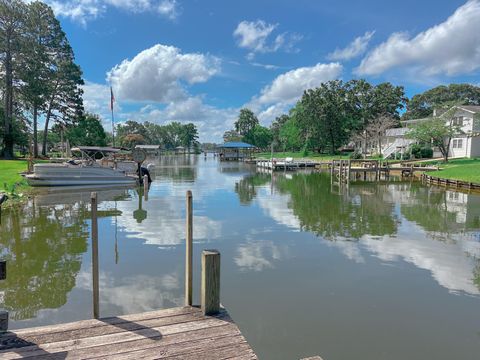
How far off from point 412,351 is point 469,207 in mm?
15037

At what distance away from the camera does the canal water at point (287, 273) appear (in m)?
5.36

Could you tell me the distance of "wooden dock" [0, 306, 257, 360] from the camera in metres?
3.59

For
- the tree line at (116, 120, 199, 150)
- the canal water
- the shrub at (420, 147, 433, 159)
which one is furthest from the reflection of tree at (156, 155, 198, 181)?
the tree line at (116, 120, 199, 150)

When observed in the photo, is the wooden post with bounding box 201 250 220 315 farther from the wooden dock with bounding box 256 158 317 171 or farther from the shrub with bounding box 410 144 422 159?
the shrub with bounding box 410 144 422 159

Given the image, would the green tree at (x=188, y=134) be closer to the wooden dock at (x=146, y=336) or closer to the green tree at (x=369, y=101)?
the green tree at (x=369, y=101)

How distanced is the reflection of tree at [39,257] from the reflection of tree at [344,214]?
7.61m

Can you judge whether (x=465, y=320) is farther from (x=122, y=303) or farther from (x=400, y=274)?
(x=122, y=303)

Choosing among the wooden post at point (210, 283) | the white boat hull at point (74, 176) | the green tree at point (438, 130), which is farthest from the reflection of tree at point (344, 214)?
the green tree at point (438, 130)

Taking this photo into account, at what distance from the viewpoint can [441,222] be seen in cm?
1366

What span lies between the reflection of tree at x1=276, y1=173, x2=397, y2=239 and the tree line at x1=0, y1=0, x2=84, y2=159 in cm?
2847

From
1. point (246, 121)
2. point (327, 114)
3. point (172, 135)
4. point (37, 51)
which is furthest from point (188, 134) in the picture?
point (37, 51)

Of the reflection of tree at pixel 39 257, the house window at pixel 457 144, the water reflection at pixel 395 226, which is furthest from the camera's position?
the house window at pixel 457 144

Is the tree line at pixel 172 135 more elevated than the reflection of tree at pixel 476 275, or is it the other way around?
the tree line at pixel 172 135

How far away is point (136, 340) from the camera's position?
152 inches
